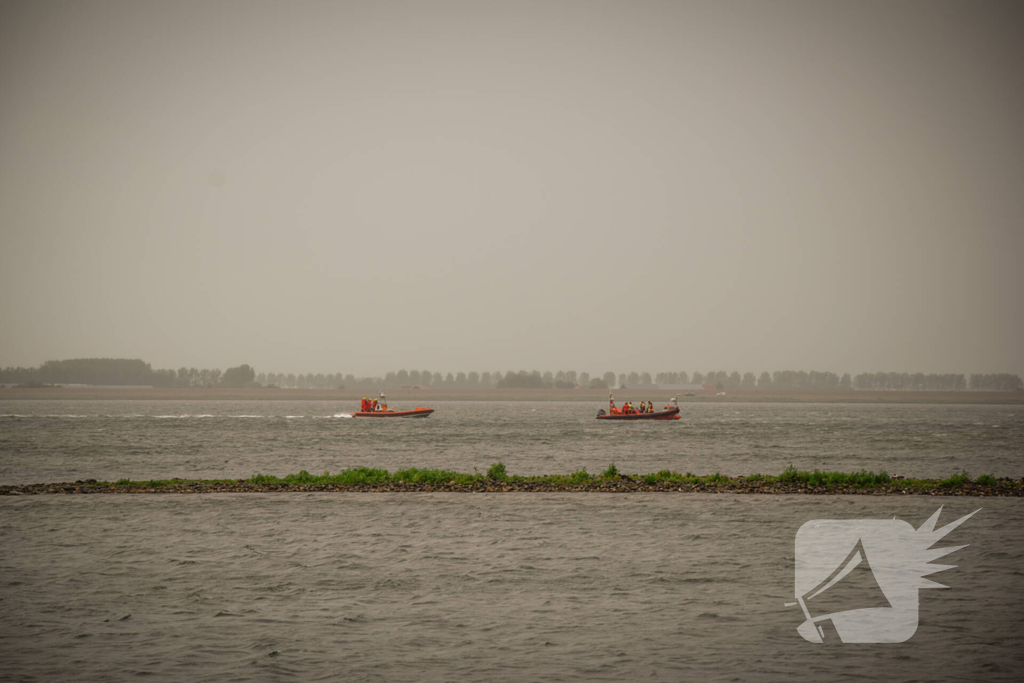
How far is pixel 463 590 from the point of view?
17.5 metres

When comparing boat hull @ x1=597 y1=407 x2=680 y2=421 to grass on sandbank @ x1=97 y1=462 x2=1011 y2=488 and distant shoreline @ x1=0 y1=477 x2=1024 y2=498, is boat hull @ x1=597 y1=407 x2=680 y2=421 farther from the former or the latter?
distant shoreline @ x1=0 y1=477 x2=1024 y2=498

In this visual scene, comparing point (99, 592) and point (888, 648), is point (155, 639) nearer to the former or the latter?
point (99, 592)

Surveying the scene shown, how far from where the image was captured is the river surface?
12641mm

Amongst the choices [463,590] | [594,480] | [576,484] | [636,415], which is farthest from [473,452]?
[636,415]

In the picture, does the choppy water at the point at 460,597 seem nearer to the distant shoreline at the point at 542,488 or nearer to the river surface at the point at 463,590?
the river surface at the point at 463,590

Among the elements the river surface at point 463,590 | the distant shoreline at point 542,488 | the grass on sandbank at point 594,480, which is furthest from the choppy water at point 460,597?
the grass on sandbank at point 594,480

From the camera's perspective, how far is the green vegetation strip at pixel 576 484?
33.2 metres

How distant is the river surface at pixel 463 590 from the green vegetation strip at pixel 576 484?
2.01 m

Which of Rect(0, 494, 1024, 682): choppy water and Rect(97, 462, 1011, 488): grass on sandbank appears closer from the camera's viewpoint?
Rect(0, 494, 1024, 682): choppy water

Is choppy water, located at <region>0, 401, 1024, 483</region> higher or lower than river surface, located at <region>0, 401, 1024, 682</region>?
lower

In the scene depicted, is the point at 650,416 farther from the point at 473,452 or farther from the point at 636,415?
the point at 473,452

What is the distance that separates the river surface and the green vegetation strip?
6.59 ft

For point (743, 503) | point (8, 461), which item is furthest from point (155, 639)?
point (8, 461)

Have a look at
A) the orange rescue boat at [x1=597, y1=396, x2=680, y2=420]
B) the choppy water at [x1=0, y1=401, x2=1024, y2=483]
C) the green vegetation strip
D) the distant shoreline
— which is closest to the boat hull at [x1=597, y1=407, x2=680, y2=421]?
the orange rescue boat at [x1=597, y1=396, x2=680, y2=420]
